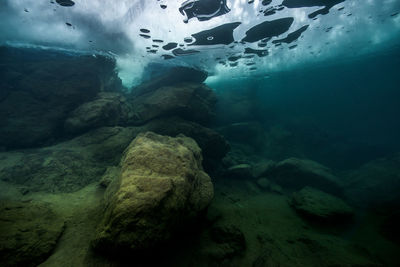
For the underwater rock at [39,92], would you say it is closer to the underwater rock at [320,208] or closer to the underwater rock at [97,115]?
the underwater rock at [97,115]

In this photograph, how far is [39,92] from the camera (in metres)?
9.71

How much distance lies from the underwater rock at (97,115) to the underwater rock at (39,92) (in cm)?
84

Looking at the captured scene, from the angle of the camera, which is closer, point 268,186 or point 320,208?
point 320,208

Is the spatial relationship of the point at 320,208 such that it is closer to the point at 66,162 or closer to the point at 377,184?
the point at 377,184

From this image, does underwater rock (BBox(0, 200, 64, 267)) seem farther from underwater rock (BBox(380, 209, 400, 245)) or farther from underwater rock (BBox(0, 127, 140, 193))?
underwater rock (BBox(380, 209, 400, 245))

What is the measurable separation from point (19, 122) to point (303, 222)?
15182 mm

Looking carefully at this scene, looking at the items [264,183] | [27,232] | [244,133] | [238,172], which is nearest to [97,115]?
[27,232]

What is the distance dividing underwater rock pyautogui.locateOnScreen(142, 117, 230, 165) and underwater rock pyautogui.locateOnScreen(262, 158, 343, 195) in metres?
4.73

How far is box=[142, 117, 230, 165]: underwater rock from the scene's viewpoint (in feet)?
33.9

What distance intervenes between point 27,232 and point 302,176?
569 inches

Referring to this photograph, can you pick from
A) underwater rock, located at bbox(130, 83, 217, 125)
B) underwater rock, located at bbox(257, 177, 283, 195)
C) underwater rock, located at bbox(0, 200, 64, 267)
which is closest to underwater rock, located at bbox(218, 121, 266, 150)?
underwater rock, located at bbox(130, 83, 217, 125)

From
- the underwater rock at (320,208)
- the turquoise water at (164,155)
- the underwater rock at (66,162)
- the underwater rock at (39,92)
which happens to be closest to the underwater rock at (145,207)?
the turquoise water at (164,155)

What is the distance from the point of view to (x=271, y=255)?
4.64 m

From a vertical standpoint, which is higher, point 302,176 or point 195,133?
point 195,133
